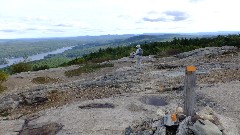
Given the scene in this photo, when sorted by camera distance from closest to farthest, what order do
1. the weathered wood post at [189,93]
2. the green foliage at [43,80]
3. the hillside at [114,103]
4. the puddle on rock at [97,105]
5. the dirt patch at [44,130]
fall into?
1. the weathered wood post at [189,93]
2. the dirt patch at [44,130]
3. the hillside at [114,103]
4. the puddle on rock at [97,105]
5. the green foliage at [43,80]

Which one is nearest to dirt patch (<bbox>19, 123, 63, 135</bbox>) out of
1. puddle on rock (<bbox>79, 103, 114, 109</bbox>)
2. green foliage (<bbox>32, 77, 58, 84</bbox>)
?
puddle on rock (<bbox>79, 103, 114, 109</bbox>)

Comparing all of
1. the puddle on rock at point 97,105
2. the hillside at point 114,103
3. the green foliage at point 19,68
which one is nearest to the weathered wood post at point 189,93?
the hillside at point 114,103

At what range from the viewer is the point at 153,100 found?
1750 centimetres

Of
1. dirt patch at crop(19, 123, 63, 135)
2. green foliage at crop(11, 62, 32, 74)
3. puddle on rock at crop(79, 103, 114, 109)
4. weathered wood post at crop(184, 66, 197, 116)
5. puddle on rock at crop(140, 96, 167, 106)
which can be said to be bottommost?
green foliage at crop(11, 62, 32, 74)

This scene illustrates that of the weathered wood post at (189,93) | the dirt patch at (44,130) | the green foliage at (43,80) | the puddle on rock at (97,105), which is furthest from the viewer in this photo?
the green foliage at (43,80)

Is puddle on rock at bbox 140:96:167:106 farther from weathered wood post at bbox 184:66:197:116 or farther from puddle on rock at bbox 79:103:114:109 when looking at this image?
weathered wood post at bbox 184:66:197:116

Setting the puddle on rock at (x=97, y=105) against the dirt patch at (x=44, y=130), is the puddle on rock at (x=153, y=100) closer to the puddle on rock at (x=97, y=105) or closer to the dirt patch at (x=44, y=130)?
the puddle on rock at (x=97, y=105)

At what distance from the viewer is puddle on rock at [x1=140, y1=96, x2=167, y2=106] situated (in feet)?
55.5

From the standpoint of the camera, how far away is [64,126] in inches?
572

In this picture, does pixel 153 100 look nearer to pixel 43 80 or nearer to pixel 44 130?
pixel 44 130

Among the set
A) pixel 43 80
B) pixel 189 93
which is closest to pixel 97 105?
pixel 189 93

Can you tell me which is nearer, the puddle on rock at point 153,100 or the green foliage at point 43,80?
the puddle on rock at point 153,100

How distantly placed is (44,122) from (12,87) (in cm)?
1458

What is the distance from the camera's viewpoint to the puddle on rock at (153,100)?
1693 cm
